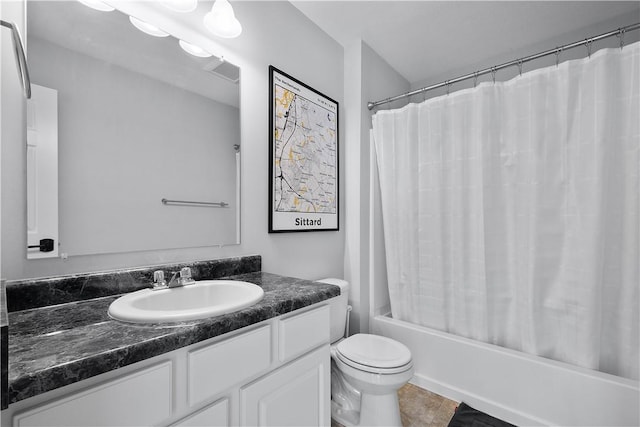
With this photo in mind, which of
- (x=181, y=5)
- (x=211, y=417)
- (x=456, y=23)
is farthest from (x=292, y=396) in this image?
(x=456, y=23)

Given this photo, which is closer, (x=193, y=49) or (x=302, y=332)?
(x=302, y=332)

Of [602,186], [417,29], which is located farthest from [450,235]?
[417,29]

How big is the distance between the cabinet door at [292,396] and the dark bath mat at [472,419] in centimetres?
83

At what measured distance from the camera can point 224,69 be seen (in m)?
1.39

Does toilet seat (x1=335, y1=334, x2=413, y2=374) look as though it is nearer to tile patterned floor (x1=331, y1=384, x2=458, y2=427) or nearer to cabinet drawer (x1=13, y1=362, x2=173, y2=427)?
tile patterned floor (x1=331, y1=384, x2=458, y2=427)

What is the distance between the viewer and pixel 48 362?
535mm

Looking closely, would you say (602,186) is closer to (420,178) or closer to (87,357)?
(420,178)

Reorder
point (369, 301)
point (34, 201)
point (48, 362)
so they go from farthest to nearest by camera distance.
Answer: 1. point (369, 301)
2. point (34, 201)
3. point (48, 362)

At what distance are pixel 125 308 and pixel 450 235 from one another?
1.73m

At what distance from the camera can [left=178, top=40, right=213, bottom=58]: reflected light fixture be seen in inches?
49.5

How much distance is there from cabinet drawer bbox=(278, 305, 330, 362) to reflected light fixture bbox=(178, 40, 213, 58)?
1226 millimetres

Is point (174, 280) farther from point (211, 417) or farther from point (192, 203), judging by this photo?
point (211, 417)

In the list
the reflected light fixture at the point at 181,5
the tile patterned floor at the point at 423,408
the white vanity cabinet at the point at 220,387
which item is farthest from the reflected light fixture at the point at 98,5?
the tile patterned floor at the point at 423,408

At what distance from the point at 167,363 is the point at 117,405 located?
0.11 metres
